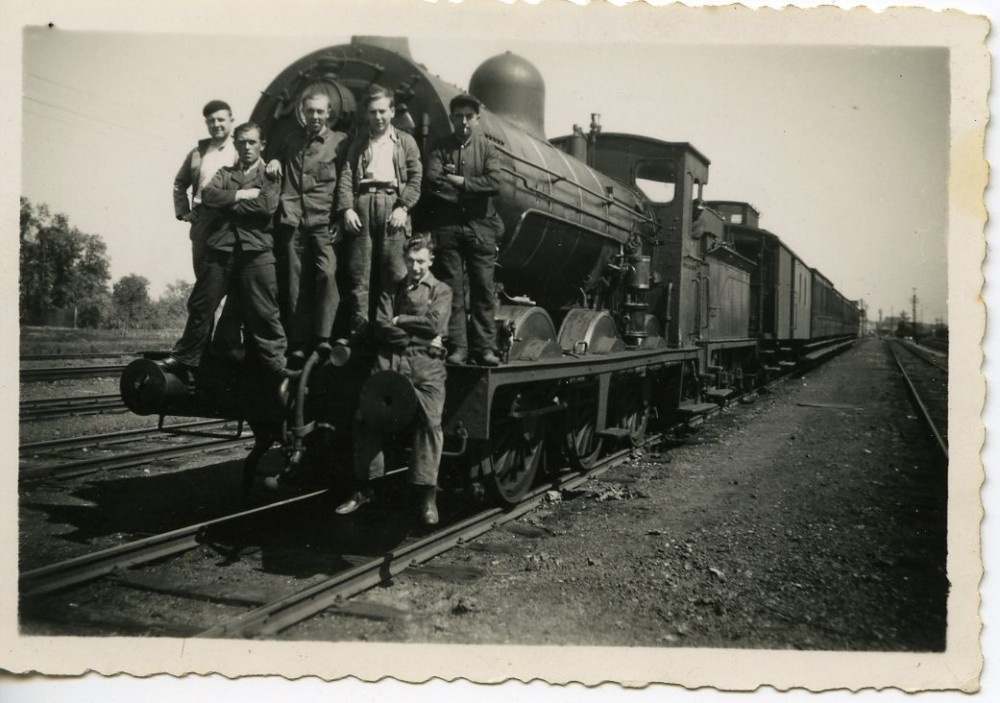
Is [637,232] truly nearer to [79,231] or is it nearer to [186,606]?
[79,231]

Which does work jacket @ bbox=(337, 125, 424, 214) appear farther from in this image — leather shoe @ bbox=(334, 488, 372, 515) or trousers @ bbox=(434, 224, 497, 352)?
leather shoe @ bbox=(334, 488, 372, 515)

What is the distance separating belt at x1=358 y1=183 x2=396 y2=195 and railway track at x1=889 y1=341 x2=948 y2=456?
3812 millimetres

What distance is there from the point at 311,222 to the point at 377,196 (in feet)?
1.49

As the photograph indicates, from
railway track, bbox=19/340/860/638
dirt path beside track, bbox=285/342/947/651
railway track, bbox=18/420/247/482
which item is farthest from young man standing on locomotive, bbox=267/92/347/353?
railway track, bbox=18/420/247/482

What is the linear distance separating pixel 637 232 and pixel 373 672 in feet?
19.4

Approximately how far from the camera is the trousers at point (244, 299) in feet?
14.2

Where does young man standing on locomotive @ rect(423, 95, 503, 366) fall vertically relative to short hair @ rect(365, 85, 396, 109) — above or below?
below

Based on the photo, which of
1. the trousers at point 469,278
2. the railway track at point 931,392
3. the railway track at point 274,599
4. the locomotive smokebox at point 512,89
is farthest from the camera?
the railway track at point 931,392

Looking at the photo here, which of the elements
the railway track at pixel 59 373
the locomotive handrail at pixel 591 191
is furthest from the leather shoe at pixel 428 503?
the railway track at pixel 59 373

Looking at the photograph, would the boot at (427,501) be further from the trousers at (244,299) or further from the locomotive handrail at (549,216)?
the locomotive handrail at (549,216)

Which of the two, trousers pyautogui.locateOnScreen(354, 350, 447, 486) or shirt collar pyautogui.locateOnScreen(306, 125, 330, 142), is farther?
shirt collar pyautogui.locateOnScreen(306, 125, 330, 142)

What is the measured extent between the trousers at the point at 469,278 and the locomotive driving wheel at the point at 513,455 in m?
0.72

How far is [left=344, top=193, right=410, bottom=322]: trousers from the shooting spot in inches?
169

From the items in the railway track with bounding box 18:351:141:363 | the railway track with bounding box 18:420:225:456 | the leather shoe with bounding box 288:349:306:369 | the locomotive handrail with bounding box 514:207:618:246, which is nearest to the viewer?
the leather shoe with bounding box 288:349:306:369
